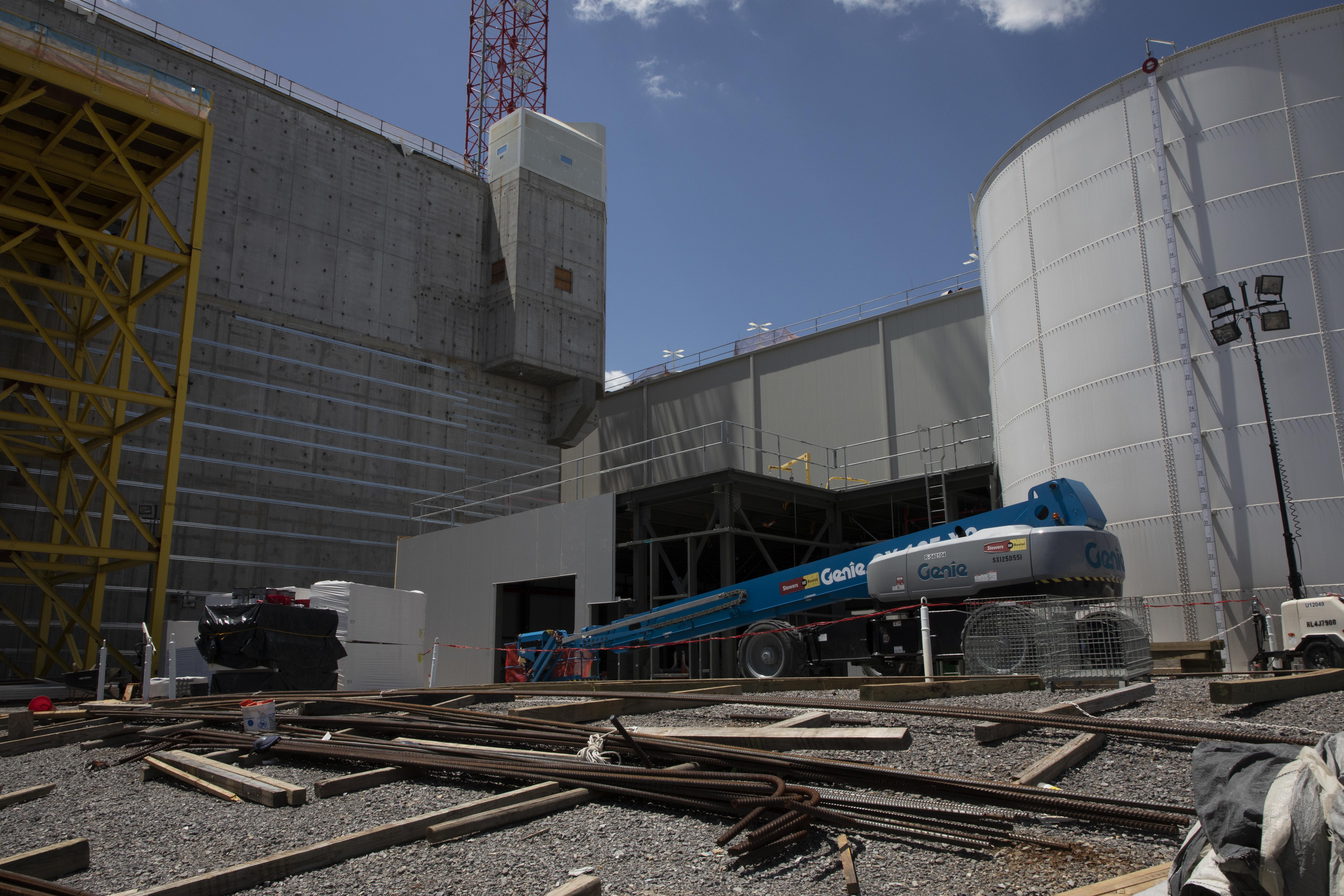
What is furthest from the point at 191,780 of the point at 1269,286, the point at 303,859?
the point at 1269,286

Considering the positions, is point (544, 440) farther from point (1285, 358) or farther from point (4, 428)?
point (1285, 358)

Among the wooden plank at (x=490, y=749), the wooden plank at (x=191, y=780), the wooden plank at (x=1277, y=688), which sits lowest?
the wooden plank at (x=191, y=780)

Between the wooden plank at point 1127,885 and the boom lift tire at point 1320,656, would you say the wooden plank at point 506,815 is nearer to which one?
the wooden plank at point 1127,885

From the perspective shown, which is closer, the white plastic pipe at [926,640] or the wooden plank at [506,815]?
the wooden plank at [506,815]

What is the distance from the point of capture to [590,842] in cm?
474

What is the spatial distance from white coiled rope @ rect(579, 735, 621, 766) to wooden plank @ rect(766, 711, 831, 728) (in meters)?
1.48

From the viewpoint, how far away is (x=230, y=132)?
3428 cm

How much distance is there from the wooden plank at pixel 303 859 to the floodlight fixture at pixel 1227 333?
55.8 feet

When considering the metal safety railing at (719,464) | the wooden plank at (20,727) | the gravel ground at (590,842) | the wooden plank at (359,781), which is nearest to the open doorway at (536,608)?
the metal safety railing at (719,464)

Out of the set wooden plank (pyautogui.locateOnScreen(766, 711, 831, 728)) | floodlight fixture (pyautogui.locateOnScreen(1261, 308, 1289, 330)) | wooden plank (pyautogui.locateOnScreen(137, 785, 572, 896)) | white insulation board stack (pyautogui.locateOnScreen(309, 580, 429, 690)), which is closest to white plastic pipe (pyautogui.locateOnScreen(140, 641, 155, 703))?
white insulation board stack (pyautogui.locateOnScreen(309, 580, 429, 690))

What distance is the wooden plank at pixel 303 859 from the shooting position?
13.0ft

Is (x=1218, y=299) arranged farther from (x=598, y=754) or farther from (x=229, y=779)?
(x=229, y=779)

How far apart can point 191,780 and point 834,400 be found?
25.7 meters

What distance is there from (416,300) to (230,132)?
29.5ft
